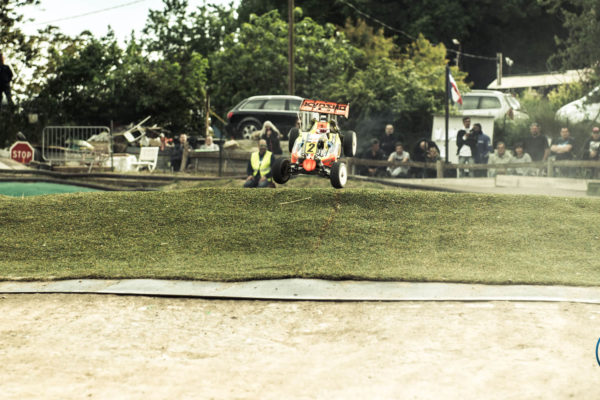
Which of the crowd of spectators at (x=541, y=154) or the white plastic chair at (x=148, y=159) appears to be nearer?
the crowd of spectators at (x=541, y=154)

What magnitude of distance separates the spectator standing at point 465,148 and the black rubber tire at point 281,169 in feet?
43.8

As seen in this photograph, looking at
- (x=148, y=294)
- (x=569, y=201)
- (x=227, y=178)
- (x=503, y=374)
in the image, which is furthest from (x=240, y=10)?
(x=503, y=374)

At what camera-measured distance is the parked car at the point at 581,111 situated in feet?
81.6

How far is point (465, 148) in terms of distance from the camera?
919 inches

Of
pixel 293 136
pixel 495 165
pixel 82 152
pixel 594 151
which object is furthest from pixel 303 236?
Result: pixel 82 152

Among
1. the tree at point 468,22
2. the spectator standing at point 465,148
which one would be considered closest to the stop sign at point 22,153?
the spectator standing at point 465,148

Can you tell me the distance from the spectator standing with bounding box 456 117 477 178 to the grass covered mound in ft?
26.6

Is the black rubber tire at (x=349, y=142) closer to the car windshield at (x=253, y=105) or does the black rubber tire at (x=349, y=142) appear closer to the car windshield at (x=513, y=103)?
the car windshield at (x=253, y=105)

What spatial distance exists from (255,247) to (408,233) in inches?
101

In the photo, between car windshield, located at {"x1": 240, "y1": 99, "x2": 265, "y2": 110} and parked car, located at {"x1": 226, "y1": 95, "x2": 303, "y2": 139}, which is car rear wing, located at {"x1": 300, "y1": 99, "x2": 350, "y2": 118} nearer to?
parked car, located at {"x1": 226, "y1": 95, "x2": 303, "y2": 139}

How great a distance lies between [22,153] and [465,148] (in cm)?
1595

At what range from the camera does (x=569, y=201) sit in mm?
14820

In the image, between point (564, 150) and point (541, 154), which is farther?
point (541, 154)

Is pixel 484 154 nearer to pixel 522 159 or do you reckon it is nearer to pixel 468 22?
pixel 522 159
